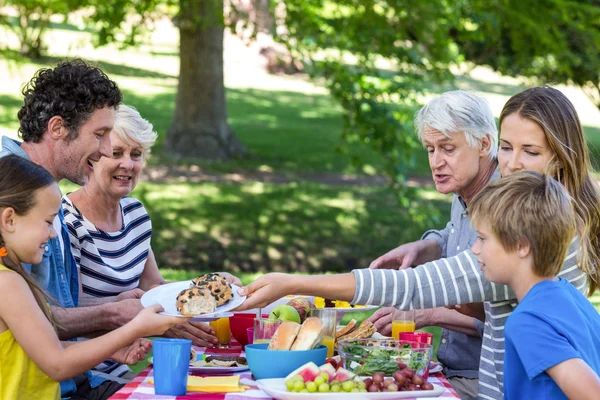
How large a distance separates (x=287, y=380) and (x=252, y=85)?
21414 mm

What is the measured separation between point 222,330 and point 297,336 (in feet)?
2.36

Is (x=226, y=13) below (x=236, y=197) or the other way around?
the other way around

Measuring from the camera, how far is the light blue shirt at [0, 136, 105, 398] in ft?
10.9

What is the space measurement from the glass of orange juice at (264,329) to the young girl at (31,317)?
338 mm

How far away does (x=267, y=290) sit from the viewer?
2.88m

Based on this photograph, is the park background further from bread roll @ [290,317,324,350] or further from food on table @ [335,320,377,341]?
bread roll @ [290,317,324,350]

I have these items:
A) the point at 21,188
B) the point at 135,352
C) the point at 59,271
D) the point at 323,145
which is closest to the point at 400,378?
the point at 135,352

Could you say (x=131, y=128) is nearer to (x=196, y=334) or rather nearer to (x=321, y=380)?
(x=196, y=334)

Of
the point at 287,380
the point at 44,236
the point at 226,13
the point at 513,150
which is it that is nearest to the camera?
the point at 287,380

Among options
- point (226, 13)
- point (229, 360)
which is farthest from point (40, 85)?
point (226, 13)

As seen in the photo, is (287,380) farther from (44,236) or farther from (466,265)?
(44,236)

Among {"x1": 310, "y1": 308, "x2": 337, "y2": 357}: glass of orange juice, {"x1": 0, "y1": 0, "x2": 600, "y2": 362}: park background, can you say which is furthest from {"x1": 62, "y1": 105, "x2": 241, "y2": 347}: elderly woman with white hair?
{"x1": 0, "y1": 0, "x2": 600, "y2": 362}: park background

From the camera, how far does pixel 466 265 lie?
9.82 feet

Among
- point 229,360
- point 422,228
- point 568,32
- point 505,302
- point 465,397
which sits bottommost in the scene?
point 422,228
